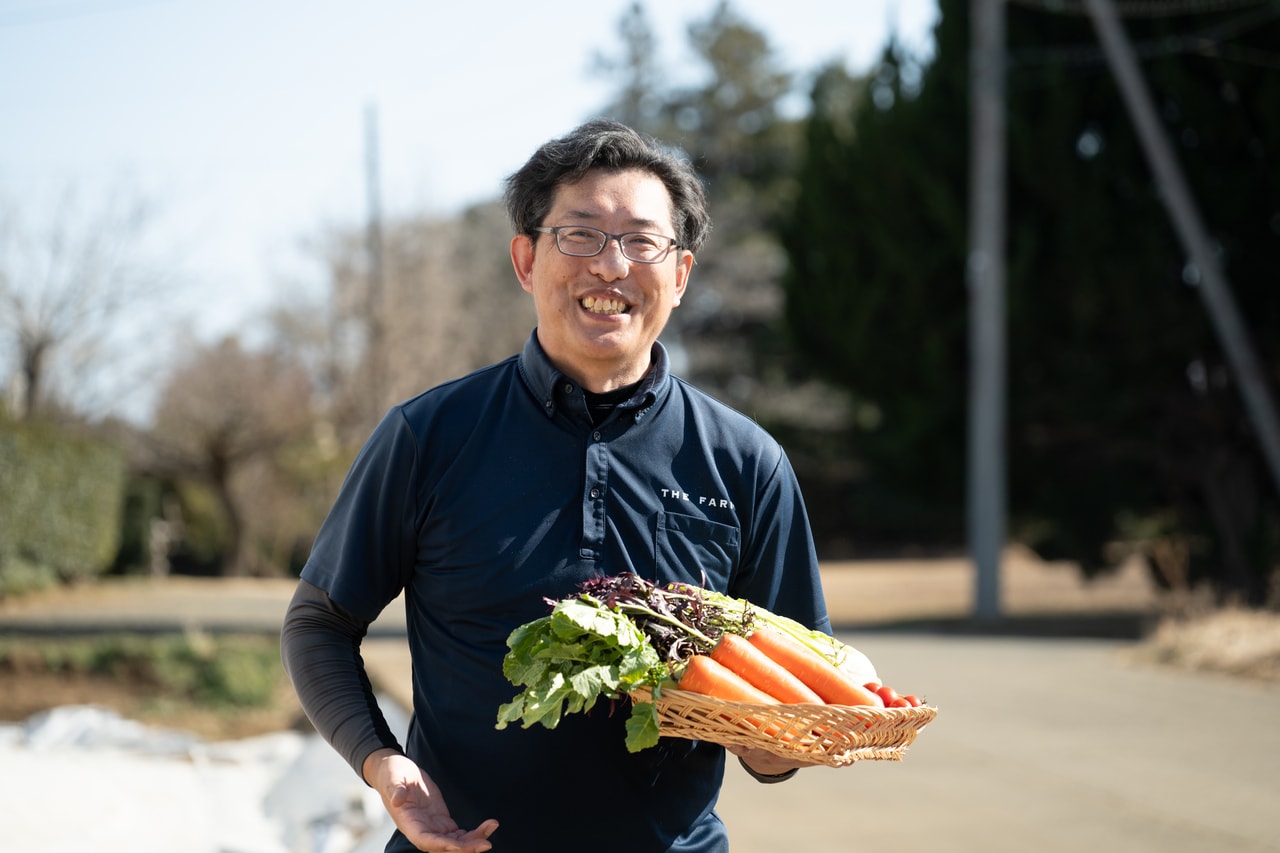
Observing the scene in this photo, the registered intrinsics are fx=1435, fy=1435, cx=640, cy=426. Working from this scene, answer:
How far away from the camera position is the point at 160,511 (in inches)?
1277

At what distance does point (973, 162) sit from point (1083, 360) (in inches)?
123

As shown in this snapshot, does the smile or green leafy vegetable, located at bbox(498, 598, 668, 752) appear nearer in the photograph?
green leafy vegetable, located at bbox(498, 598, 668, 752)

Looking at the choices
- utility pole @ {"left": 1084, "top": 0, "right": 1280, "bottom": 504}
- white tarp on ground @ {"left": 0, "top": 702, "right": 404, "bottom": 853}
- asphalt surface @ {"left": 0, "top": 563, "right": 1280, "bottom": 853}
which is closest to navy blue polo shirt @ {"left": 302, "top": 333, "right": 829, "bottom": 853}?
white tarp on ground @ {"left": 0, "top": 702, "right": 404, "bottom": 853}

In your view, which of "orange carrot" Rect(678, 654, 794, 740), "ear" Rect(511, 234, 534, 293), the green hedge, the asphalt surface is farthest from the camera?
the green hedge

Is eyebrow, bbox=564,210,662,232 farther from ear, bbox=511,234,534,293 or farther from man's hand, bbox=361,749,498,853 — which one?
man's hand, bbox=361,749,498,853

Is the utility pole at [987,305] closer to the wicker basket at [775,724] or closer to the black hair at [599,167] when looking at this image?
the black hair at [599,167]

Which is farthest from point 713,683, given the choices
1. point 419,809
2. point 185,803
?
point 185,803

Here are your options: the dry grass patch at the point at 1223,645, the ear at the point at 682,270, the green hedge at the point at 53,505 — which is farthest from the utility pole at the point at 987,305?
the ear at the point at 682,270

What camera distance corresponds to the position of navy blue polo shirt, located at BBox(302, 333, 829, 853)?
8.32 ft

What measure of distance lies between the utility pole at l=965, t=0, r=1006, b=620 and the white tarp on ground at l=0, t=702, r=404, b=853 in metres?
12.5

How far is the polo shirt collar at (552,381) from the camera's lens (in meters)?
2.68

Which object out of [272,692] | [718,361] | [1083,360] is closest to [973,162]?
[1083,360]

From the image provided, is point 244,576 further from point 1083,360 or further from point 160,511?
point 1083,360

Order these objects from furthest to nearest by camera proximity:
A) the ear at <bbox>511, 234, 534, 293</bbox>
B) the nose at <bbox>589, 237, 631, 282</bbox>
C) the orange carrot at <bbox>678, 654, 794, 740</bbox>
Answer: the ear at <bbox>511, 234, 534, 293</bbox>
the nose at <bbox>589, 237, 631, 282</bbox>
the orange carrot at <bbox>678, 654, 794, 740</bbox>
